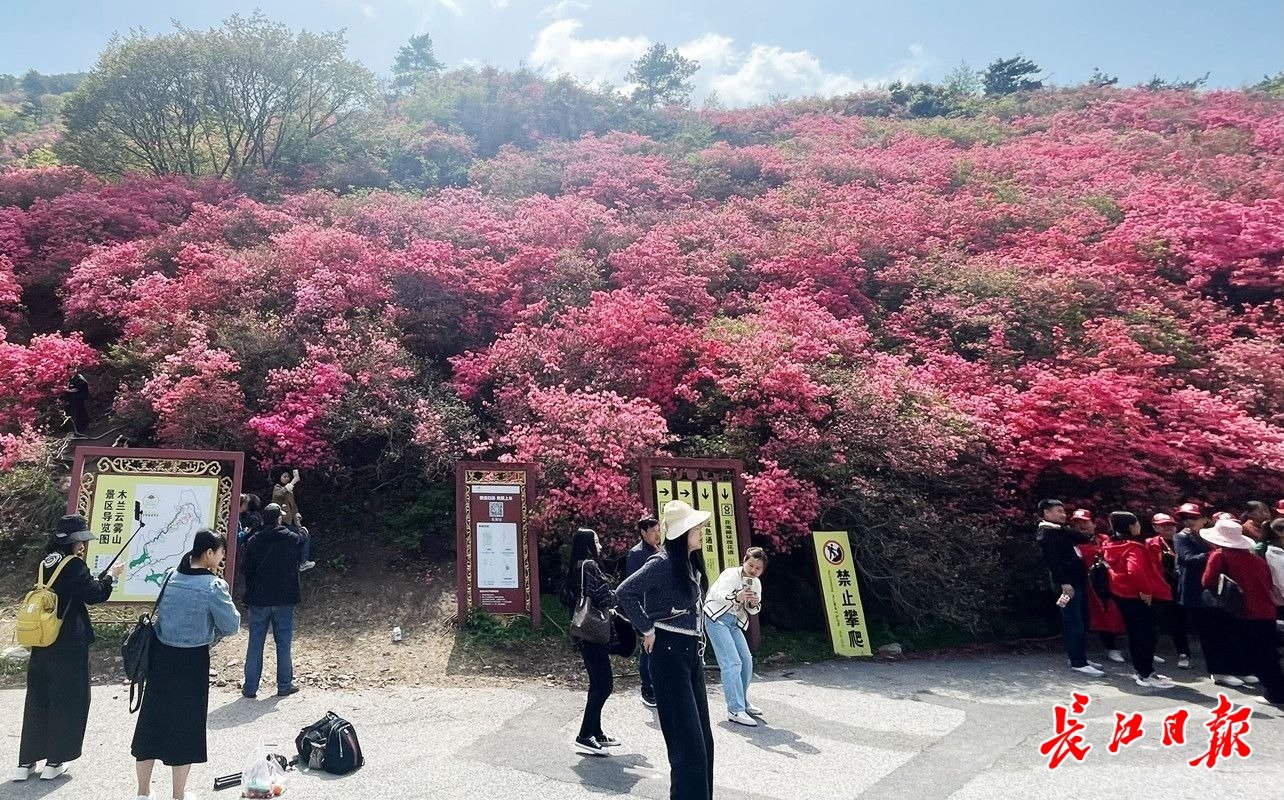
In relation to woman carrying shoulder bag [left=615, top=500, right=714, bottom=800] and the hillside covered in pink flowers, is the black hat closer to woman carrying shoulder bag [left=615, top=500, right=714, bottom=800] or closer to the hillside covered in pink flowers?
woman carrying shoulder bag [left=615, top=500, right=714, bottom=800]

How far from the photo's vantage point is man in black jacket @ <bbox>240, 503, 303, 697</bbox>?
6402 mm

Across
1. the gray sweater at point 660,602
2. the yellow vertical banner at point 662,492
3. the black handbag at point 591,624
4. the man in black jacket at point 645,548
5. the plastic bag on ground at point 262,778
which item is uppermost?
the yellow vertical banner at point 662,492

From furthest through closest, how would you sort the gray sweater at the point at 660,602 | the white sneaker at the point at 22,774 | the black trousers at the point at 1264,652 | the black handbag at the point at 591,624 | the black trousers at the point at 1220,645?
the black trousers at the point at 1220,645
the black trousers at the point at 1264,652
the black handbag at the point at 591,624
the white sneaker at the point at 22,774
the gray sweater at the point at 660,602

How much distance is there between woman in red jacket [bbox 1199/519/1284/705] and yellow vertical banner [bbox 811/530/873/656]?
3.41 meters

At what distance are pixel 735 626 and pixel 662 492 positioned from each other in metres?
2.59

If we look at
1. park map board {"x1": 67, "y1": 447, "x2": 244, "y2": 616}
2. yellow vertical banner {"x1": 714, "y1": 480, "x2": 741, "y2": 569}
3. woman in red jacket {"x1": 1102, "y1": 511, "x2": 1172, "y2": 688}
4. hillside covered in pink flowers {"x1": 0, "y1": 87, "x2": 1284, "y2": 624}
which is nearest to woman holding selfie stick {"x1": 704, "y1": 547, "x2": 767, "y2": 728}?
yellow vertical banner {"x1": 714, "y1": 480, "x2": 741, "y2": 569}

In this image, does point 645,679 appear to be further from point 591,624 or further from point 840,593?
point 840,593

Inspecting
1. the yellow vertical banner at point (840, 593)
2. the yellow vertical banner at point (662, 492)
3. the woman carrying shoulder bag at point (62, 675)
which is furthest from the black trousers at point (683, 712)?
the yellow vertical banner at point (840, 593)

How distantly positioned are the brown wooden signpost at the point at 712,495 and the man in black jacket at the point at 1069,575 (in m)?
3.23

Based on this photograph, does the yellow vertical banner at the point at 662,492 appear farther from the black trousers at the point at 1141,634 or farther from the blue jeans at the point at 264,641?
the black trousers at the point at 1141,634

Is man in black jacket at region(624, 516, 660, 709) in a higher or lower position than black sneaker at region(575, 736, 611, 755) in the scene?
higher

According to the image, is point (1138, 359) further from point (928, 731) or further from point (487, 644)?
point (487, 644)

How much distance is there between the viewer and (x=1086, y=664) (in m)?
8.06

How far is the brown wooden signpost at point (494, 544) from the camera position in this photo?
823cm
